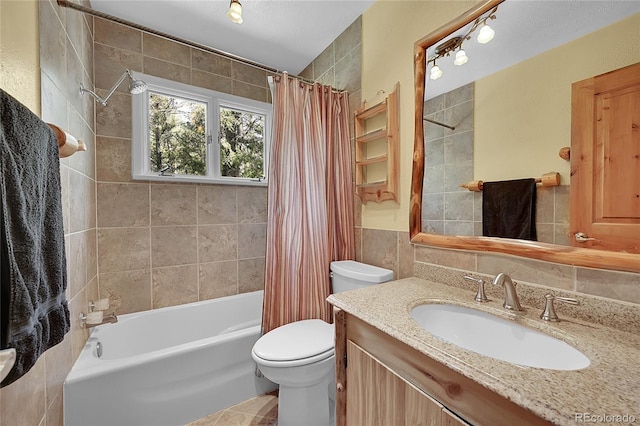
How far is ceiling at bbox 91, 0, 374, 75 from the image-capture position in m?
1.61

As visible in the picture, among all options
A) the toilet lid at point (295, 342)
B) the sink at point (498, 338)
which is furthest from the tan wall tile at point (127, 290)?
the sink at point (498, 338)

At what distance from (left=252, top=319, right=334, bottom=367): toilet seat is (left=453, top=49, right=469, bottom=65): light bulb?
1.46m

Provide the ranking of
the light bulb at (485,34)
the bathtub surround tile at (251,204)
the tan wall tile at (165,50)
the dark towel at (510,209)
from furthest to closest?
the bathtub surround tile at (251,204), the tan wall tile at (165,50), the light bulb at (485,34), the dark towel at (510,209)

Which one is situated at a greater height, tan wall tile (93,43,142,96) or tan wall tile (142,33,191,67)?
tan wall tile (142,33,191,67)

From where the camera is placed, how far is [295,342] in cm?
133

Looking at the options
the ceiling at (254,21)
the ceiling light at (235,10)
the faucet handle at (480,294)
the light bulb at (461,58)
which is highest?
the ceiling at (254,21)

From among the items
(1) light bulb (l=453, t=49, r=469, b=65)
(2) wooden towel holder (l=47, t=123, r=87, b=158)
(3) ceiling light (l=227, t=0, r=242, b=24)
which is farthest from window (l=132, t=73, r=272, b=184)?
(1) light bulb (l=453, t=49, r=469, b=65)

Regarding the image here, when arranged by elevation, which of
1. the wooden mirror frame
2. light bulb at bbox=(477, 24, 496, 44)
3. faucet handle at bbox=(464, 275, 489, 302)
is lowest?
faucet handle at bbox=(464, 275, 489, 302)

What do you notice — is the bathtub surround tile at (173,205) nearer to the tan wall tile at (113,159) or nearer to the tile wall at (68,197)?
the tan wall tile at (113,159)

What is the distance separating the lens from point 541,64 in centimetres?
89

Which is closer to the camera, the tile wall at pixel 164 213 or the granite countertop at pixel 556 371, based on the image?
the granite countertop at pixel 556 371

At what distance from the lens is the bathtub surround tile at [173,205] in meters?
1.91

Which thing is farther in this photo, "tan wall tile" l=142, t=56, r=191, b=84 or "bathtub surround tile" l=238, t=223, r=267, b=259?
"bathtub surround tile" l=238, t=223, r=267, b=259

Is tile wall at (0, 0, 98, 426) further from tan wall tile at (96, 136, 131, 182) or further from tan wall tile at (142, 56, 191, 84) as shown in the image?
tan wall tile at (142, 56, 191, 84)
